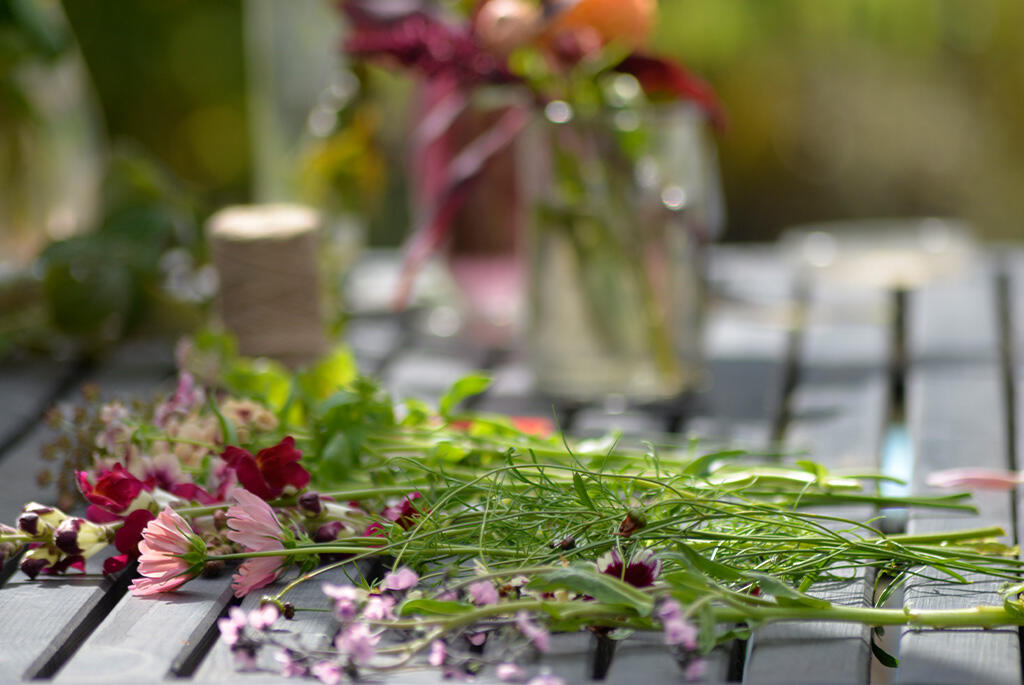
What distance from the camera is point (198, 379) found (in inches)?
39.9

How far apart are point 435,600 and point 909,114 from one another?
340 centimetres

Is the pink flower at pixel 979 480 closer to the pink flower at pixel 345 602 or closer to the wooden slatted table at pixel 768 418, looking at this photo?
the wooden slatted table at pixel 768 418

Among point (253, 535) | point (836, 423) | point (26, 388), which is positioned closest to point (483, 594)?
point (253, 535)

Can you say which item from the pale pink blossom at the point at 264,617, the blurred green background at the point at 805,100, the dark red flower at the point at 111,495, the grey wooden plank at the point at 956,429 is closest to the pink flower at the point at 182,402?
the dark red flower at the point at 111,495

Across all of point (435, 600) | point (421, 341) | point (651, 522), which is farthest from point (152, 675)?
point (421, 341)

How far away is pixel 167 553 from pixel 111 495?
0.07 metres

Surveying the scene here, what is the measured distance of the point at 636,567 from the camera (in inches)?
23.9

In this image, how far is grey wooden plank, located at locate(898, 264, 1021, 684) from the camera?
0.59 meters

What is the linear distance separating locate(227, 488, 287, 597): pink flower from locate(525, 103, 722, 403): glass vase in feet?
1.57

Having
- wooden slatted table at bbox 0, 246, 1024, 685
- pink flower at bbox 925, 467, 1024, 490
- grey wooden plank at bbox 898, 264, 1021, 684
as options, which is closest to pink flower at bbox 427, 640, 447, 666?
wooden slatted table at bbox 0, 246, 1024, 685

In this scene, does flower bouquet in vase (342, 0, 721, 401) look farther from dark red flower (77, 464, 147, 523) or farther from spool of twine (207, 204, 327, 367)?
dark red flower (77, 464, 147, 523)

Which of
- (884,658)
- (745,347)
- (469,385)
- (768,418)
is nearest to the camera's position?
(884,658)

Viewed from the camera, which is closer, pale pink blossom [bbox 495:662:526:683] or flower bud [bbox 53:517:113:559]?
pale pink blossom [bbox 495:662:526:683]

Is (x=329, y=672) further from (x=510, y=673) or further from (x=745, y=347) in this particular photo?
(x=745, y=347)
